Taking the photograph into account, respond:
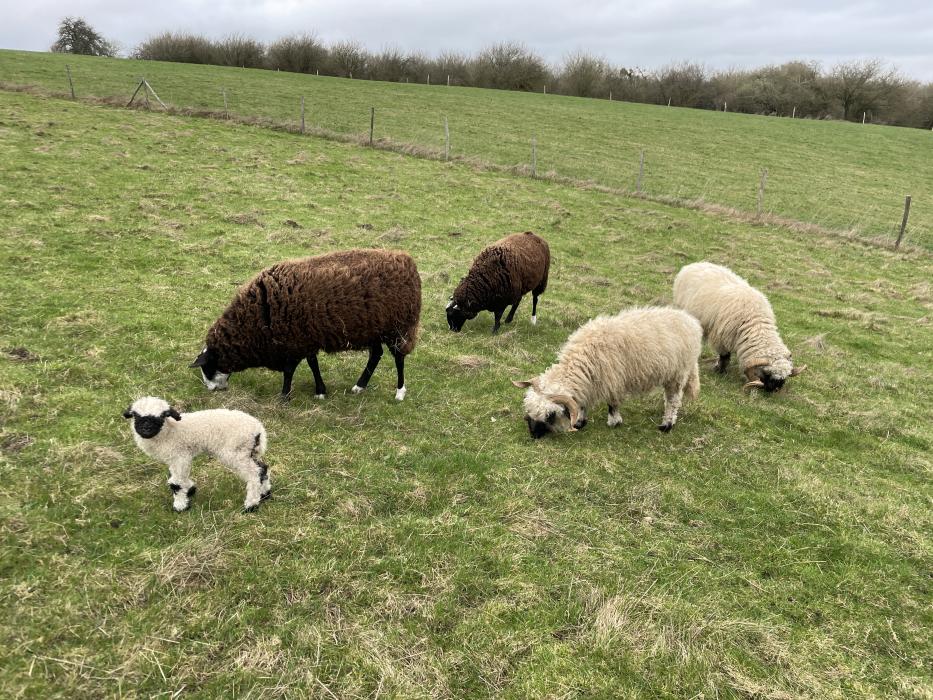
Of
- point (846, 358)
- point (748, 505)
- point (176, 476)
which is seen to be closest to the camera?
point (176, 476)

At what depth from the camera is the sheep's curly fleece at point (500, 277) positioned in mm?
10000

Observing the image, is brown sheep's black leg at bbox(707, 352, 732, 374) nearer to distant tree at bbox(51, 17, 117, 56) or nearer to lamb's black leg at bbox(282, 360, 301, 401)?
lamb's black leg at bbox(282, 360, 301, 401)

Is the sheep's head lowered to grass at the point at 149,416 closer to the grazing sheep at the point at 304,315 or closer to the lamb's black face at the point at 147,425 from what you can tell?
the lamb's black face at the point at 147,425

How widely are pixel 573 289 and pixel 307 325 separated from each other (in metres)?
7.96

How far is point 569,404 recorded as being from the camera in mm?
6570

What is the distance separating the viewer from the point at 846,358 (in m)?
10.4

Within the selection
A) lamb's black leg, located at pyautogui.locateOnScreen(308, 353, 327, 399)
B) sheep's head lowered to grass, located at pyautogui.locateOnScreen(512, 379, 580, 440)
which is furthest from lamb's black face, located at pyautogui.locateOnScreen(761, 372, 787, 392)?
lamb's black leg, located at pyautogui.locateOnScreen(308, 353, 327, 399)

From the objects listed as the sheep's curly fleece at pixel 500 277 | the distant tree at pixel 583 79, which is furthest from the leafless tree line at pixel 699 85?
the sheep's curly fleece at pixel 500 277

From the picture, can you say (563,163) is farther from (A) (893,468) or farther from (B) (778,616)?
(B) (778,616)

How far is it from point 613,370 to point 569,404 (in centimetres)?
80

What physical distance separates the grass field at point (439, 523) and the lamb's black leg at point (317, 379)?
0.13 metres

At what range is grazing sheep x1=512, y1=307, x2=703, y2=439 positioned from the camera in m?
6.69

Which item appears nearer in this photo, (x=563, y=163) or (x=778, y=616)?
(x=778, y=616)

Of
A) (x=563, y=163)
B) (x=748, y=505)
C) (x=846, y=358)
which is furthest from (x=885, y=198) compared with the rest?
(x=748, y=505)
